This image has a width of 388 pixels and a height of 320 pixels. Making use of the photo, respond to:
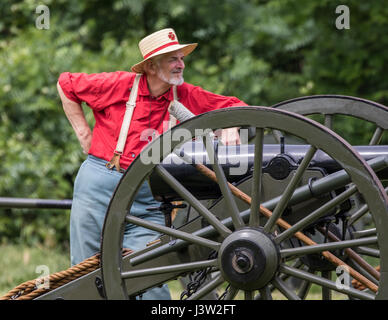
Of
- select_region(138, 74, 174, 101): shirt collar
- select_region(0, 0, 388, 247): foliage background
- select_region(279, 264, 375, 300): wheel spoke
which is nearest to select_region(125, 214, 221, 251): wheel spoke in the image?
select_region(279, 264, 375, 300): wheel spoke

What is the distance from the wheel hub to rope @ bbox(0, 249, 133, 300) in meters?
0.59

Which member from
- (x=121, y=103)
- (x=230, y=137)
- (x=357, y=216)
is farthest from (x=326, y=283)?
(x=121, y=103)

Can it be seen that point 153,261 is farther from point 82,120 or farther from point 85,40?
point 85,40

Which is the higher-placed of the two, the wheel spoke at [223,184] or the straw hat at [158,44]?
the straw hat at [158,44]

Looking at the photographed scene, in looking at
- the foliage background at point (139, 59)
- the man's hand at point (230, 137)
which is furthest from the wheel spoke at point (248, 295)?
the foliage background at point (139, 59)

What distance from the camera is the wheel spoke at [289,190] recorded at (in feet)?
9.84

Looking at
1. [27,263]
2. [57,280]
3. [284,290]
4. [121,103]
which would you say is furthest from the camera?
[27,263]

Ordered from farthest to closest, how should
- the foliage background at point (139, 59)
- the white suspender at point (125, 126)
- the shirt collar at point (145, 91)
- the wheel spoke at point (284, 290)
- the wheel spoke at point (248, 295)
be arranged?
the foliage background at point (139, 59)
the shirt collar at point (145, 91)
the white suspender at point (125, 126)
the wheel spoke at point (248, 295)
the wheel spoke at point (284, 290)

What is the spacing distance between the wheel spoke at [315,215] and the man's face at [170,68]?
119cm

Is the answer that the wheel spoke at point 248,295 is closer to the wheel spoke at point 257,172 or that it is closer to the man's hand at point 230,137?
the wheel spoke at point 257,172

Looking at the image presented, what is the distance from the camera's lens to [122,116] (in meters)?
3.92

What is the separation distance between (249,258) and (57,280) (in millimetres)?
1062

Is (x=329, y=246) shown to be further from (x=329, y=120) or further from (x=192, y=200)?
(x=329, y=120)
